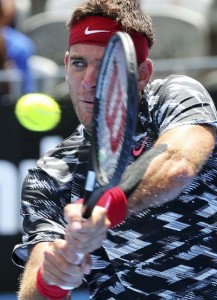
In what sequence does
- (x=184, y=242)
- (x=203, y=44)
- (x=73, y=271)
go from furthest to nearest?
1. (x=203, y=44)
2. (x=184, y=242)
3. (x=73, y=271)

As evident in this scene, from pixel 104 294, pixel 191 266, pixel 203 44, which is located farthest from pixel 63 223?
pixel 203 44

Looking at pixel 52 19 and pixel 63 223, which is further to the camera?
pixel 52 19

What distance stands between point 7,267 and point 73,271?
13.6 feet

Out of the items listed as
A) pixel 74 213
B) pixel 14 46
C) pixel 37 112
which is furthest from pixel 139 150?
pixel 14 46

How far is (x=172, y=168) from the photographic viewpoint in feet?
9.10

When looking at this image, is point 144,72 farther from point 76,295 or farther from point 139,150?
point 76,295

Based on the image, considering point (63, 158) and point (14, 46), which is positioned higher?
point (63, 158)

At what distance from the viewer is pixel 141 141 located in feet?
11.0

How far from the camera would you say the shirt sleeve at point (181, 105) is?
3.05 meters

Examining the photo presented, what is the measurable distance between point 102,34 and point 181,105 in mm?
439

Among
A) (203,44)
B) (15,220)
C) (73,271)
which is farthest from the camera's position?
(203,44)

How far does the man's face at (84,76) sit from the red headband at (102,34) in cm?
3

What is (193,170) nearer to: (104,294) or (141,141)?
(141,141)

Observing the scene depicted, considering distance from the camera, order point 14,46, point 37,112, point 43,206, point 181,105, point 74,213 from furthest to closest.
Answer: point 14,46 < point 37,112 < point 43,206 < point 181,105 < point 74,213
